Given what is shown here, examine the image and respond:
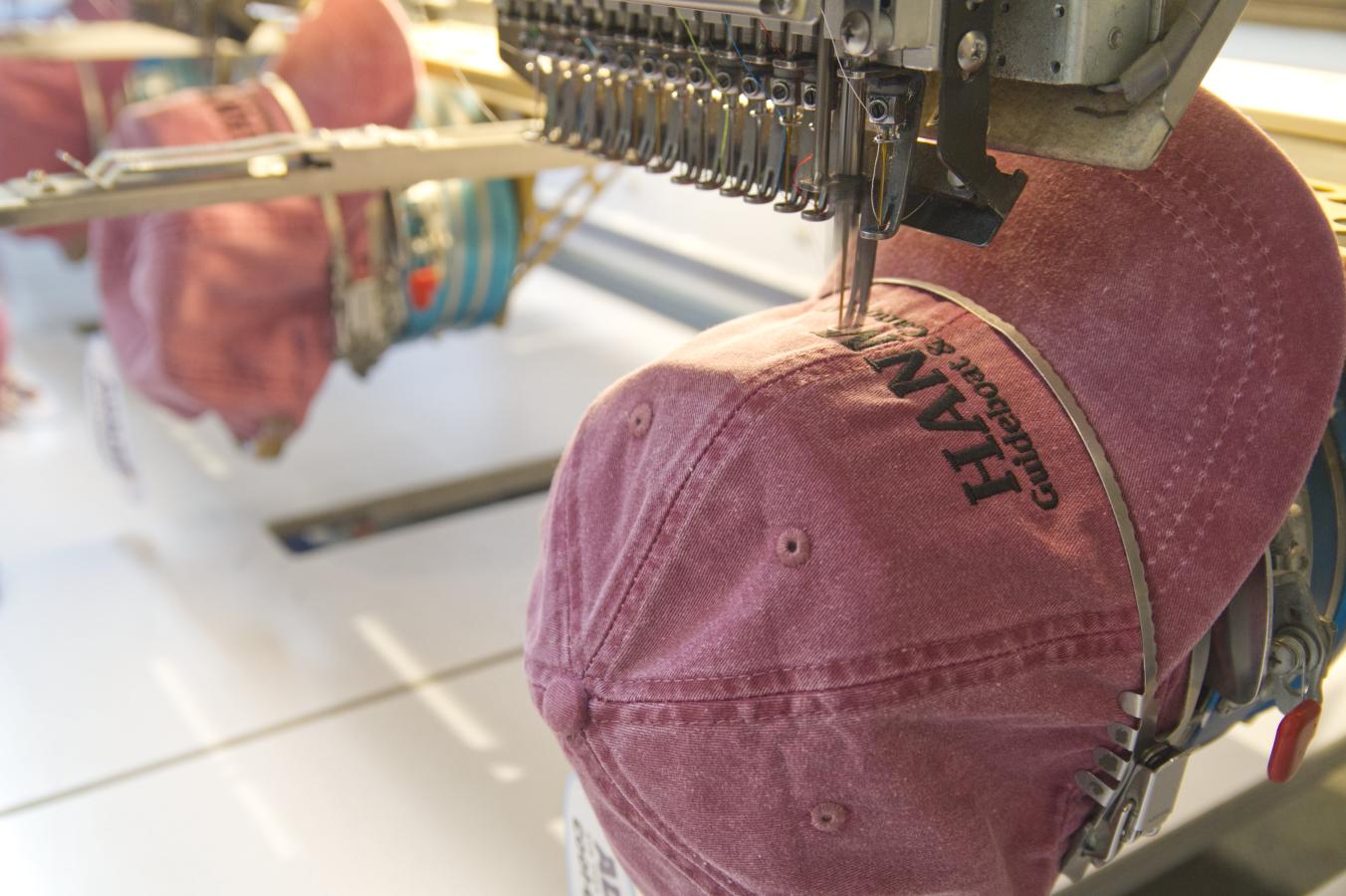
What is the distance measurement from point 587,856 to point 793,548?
353 mm

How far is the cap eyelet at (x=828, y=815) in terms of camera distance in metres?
0.58

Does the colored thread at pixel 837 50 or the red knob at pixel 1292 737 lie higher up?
the colored thread at pixel 837 50

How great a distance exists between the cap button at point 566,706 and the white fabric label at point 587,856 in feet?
0.51

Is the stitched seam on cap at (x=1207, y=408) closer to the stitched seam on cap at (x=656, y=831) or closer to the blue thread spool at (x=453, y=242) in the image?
the stitched seam on cap at (x=656, y=831)

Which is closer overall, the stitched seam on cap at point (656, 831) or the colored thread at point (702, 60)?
the stitched seam on cap at point (656, 831)

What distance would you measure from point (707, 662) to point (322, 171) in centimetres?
78

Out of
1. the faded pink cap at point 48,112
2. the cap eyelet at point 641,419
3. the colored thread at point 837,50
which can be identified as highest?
the colored thread at point 837,50

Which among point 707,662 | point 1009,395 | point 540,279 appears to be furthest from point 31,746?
point 540,279

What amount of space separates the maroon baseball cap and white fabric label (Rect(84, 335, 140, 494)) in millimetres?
1097

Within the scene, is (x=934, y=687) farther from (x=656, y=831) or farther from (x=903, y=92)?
(x=903, y=92)

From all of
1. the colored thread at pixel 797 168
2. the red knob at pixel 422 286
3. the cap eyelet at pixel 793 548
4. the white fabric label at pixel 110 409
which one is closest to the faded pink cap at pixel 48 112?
the white fabric label at pixel 110 409

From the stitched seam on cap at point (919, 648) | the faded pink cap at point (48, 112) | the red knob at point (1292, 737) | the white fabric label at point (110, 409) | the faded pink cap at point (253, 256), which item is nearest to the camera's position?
the stitched seam on cap at point (919, 648)

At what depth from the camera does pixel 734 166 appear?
83 centimetres

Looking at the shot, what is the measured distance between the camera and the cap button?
0.62 m
